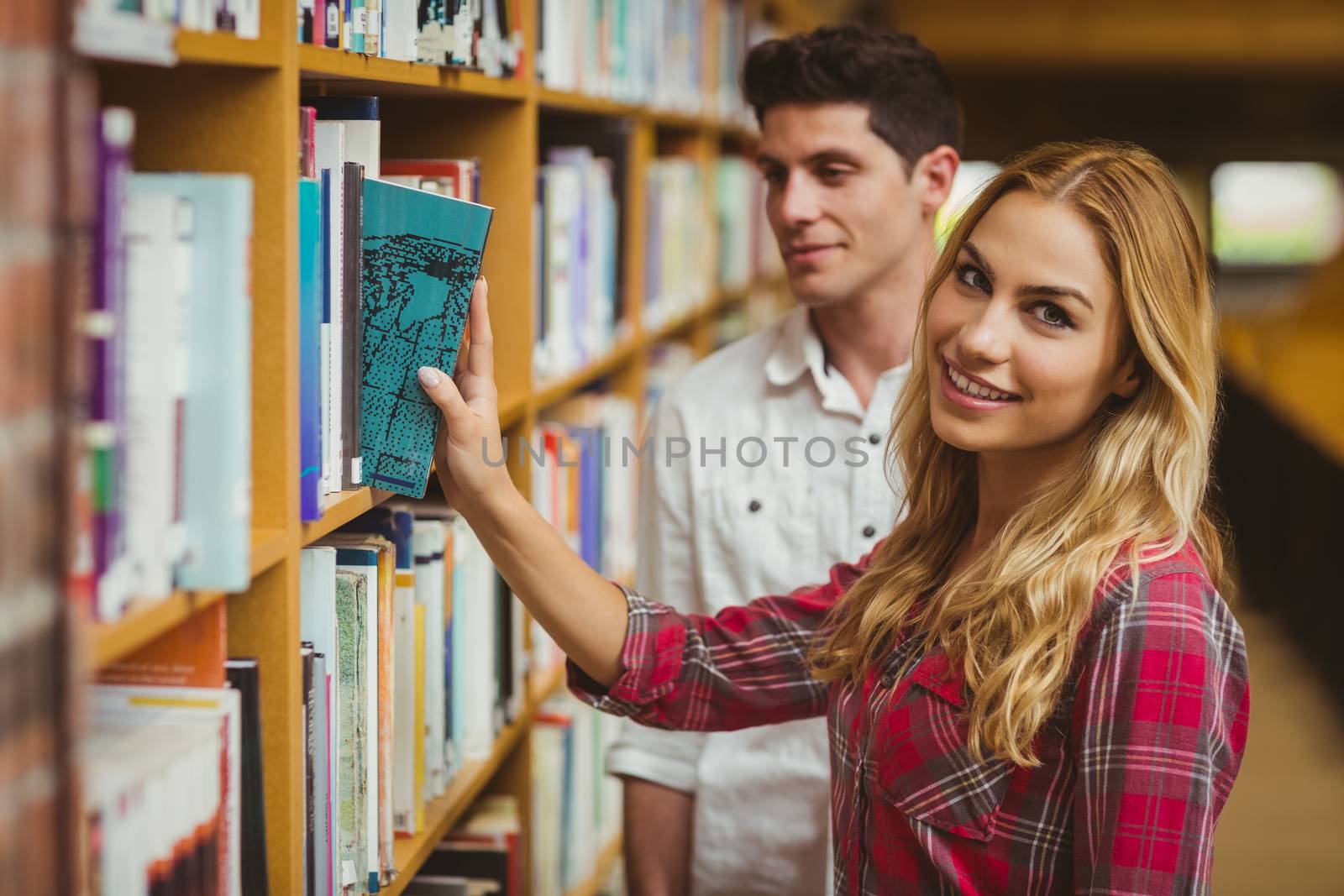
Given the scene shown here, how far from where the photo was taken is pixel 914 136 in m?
2.15

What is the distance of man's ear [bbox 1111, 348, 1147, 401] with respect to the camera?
52.3 inches

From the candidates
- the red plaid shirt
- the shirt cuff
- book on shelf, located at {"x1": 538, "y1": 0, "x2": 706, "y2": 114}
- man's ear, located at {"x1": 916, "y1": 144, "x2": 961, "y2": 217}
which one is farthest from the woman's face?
book on shelf, located at {"x1": 538, "y1": 0, "x2": 706, "y2": 114}

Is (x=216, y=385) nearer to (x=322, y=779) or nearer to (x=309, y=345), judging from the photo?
(x=309, y=345)

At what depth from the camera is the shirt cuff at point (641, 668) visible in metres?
1.58

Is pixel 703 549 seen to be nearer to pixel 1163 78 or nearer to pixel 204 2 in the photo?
pixel 204 2

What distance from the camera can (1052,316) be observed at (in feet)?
4.34

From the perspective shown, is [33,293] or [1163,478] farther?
[1163,478]

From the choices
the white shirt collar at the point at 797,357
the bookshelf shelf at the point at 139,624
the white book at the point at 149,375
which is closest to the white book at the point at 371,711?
the bookshelf shelf at the point at 139,624

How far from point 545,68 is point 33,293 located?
58.5 inches

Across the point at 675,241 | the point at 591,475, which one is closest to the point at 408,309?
the point at 591,475

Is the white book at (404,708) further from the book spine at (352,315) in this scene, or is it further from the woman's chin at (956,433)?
the woman's chin at (956,433)

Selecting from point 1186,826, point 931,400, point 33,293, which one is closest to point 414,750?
point 931,400

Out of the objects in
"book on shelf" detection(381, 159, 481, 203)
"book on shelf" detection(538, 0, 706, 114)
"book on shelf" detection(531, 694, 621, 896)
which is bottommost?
"book on shelf" detection(531, 694, 621, 896)

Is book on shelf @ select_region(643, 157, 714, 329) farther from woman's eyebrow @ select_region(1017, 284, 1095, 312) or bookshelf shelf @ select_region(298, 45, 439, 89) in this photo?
woman's eyebrow @ select_region(1017, 284, 1095, 312)
